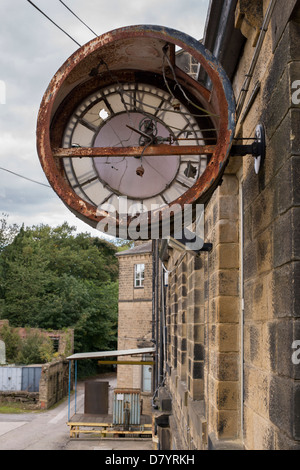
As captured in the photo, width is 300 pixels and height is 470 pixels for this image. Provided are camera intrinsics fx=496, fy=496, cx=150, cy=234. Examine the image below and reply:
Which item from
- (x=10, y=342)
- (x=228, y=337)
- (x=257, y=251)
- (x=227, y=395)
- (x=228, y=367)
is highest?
(x=257, y=251)

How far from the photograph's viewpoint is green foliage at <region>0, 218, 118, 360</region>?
34.4m

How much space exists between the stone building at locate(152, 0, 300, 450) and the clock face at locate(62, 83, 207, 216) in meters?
0.48

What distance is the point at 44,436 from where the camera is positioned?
16.5 m

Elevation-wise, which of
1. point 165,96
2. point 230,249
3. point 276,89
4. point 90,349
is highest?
point 165,96

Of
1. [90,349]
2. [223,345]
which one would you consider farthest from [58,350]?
[223,345]

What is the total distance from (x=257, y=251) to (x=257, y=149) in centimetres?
59

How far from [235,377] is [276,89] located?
6.99ft

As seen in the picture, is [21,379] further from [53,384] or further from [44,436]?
[44,436]

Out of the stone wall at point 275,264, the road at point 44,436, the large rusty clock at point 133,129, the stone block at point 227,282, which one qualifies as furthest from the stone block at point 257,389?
the road at point 44,436

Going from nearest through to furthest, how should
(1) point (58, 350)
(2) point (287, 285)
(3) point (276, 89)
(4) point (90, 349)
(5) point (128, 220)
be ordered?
(2) point (287, 285)
(3) point (276, 89)
(5) point (128, 220)
(1) point (58, 350)
(4) point (90, 349)

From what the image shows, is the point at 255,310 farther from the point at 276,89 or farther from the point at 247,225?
the point at 276,89

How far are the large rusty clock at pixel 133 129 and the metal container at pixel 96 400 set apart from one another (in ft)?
53.3

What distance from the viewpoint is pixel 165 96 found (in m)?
3.14

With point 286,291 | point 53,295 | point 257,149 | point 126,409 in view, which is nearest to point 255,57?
point 257,149
